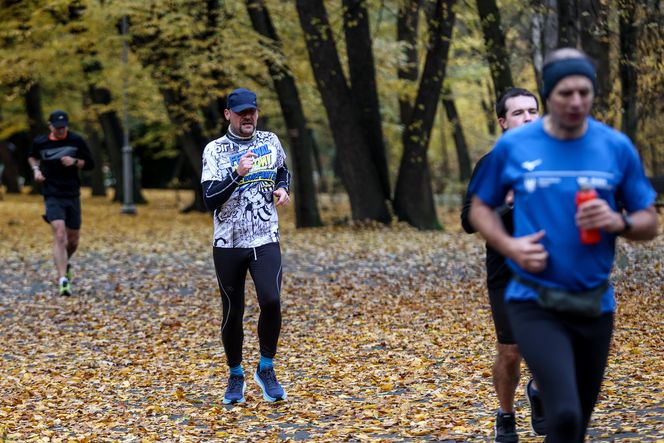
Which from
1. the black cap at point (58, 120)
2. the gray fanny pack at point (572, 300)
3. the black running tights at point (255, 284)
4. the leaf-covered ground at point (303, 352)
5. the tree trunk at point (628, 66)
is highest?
the tree trunk at point (628, 66)

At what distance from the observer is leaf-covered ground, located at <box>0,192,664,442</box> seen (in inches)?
295

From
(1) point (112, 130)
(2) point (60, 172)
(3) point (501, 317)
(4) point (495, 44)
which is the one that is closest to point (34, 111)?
(1) point (112, 130)

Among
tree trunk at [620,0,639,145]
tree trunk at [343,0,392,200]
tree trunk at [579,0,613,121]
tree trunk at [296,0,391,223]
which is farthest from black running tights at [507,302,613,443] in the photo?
tree trunk at [343,0,392,200]

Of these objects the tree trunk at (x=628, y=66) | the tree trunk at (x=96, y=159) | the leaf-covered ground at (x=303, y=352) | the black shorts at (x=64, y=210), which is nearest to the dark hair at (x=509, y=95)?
the leaf-covered ground at (x=303, y=352)

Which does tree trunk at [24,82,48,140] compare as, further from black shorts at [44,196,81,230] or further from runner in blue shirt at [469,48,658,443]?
runner in blue shirt at [469,48,658,443]

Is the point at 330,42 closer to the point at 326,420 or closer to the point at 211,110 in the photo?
the point at 211,110

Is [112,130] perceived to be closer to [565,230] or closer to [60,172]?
[60,172]

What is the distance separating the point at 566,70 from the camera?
450 cm

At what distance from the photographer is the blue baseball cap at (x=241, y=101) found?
7.79m

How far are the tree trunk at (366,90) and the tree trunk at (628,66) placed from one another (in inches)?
349

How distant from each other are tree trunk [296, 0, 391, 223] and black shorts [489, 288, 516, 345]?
681 inches

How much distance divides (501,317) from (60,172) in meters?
9.51

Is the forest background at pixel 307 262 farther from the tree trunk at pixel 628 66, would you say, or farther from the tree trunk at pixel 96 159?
the tree trunk at pixel 96 159

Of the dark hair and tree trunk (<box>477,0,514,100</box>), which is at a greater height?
tree trunk (<box>477,0,514,100</box>)
